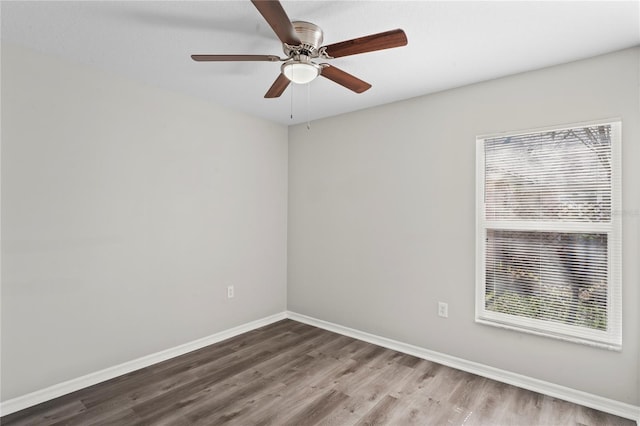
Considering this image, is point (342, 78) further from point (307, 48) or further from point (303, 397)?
point (303, 397)

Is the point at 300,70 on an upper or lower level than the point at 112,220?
upper

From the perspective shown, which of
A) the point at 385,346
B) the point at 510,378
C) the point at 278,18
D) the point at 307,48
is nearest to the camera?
the point at 278,18

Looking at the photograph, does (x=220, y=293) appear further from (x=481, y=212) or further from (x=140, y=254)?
(x=481, y=212)

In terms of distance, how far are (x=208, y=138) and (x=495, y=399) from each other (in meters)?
3.31

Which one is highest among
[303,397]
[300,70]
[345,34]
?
[345,34]

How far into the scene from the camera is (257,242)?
12.8 feet

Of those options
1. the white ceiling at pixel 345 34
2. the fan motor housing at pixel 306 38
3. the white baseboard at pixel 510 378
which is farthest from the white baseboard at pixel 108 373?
the fan motor housing at pixel 306 38

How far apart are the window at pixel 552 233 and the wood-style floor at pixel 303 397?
1.83 feet

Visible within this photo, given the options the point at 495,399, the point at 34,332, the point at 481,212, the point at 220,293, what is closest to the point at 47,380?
the point at 34,332

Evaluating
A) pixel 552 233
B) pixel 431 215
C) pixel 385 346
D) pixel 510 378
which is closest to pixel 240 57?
pixel 431 215

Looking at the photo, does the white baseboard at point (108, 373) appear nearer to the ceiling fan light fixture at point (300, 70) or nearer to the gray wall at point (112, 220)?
the gray wall at point (112, 220)

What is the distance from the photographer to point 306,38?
193 cm

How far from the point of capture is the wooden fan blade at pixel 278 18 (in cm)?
138

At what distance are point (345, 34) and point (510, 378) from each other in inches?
110
